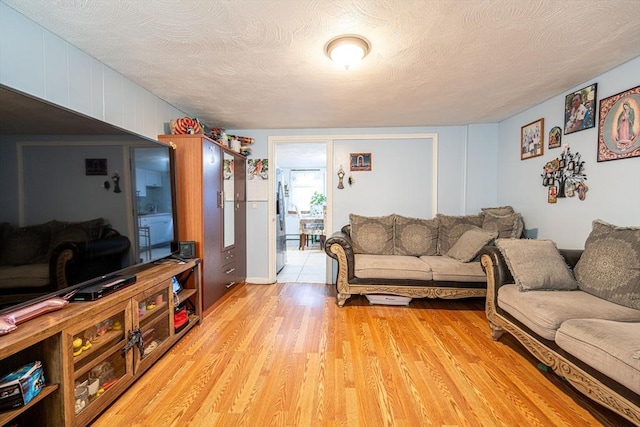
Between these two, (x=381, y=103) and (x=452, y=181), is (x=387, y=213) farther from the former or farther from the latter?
(x=381, y=103)

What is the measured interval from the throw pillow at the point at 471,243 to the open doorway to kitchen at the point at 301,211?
182cm

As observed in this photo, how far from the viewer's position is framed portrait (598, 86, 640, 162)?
1.88 m

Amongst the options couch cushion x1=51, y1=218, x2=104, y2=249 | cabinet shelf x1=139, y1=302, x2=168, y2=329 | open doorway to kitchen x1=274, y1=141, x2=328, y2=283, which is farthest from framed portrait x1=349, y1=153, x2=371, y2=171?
couch cushion x1=51, y1=218, x2=104, y2=249

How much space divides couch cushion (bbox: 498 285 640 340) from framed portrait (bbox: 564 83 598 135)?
147 cm

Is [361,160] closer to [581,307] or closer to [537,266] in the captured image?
[537,266]

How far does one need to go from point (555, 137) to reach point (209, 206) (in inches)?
139

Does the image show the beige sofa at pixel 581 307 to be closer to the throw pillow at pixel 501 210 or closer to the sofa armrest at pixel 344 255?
the throw pillow at pixel 501 210

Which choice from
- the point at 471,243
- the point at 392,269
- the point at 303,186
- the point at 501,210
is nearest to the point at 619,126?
the point at 501,210

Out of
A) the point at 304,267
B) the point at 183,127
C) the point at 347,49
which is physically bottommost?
the point at 304,267

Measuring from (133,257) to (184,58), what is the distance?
1.44 meters

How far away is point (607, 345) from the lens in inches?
48.9

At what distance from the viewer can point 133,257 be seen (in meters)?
1.77

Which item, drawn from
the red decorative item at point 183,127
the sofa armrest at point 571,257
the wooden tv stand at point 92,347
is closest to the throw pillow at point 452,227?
the sofa armrest at point 571,257

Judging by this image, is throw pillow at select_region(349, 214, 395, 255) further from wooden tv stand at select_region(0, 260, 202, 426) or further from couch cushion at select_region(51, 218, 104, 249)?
couch cushion at select_region(51, 218, 104, 249)
